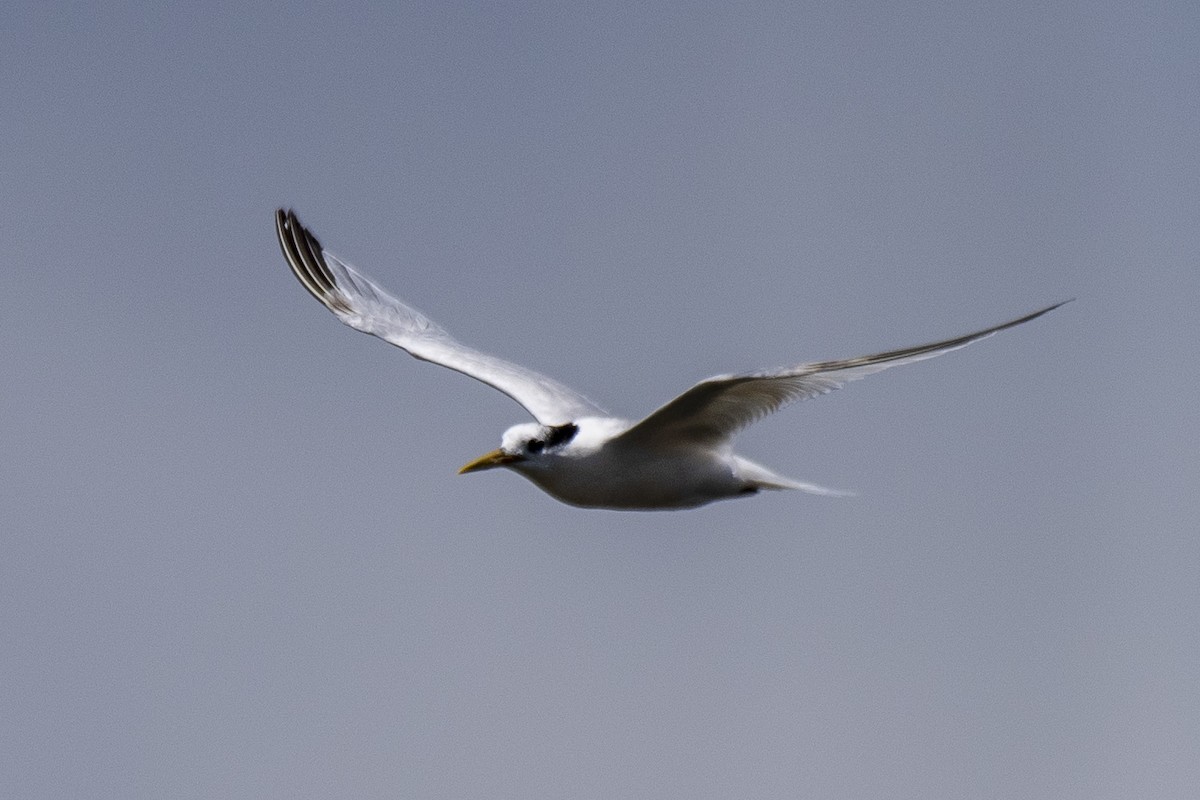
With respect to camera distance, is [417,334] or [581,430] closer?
[581,430]

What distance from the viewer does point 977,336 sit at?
10.7 m

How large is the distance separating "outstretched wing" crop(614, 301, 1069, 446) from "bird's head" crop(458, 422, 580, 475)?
22.3 inches

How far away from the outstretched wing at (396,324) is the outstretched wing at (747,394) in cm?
266

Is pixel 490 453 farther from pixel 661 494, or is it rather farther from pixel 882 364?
pixel 882 364

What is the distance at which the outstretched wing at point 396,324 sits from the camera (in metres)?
15.1

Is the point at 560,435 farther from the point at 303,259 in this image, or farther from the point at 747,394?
the point at 303,259

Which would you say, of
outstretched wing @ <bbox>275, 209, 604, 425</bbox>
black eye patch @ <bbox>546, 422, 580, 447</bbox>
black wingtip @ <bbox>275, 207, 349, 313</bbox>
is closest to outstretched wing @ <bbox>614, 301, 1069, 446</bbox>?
black eye patch @ <bbox>546, 422, 580, 447</bbox>

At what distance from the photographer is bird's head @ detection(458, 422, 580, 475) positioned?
11930 mm

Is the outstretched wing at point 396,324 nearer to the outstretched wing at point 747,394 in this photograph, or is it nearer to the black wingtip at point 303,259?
the black wingtip at point 303,259

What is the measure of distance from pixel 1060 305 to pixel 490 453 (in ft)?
14.3

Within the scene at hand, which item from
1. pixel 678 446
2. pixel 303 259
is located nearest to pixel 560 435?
pixel 678 446

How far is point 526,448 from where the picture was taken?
1197 centimetres

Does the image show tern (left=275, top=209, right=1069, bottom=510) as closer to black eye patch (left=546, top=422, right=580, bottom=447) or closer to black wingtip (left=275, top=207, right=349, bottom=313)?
black eye patch (left=546, top=422, right=580, bottom=447)

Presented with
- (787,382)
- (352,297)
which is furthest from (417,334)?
(787,382)
